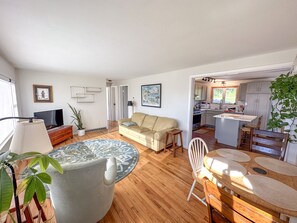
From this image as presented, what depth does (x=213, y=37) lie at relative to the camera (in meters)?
1.67

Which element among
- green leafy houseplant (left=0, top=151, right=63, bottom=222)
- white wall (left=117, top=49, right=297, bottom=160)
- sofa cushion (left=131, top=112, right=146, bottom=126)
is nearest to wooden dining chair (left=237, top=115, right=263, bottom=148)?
white wall (left=117, top=49, right=297, bottom=160)

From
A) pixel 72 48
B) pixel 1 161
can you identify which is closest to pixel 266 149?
pixel 1 161

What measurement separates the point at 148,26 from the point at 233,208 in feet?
5.85

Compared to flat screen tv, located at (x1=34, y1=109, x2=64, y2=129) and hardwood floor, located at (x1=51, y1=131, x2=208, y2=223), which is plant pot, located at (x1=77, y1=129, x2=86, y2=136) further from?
hardwood floor, located at (x1=51, y1=131, x2=208, y2=223)

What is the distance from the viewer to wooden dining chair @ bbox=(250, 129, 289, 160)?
183 centimetres

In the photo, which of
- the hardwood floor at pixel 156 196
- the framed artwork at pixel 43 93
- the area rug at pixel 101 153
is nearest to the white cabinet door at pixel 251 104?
the hardwood floor at pixel 156 196

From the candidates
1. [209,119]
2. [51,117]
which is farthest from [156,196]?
[209,119]

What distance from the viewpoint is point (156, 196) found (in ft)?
6.32

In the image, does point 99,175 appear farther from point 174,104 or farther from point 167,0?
point 174,104

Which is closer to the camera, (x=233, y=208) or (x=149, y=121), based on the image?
(x=233, y=208)

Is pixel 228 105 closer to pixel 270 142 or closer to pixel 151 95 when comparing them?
pixel 151 95

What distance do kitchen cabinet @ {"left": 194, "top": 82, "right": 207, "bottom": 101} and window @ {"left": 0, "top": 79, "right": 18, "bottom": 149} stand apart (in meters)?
6.10

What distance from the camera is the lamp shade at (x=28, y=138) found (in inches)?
39.3

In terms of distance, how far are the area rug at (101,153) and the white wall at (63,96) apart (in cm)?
154
